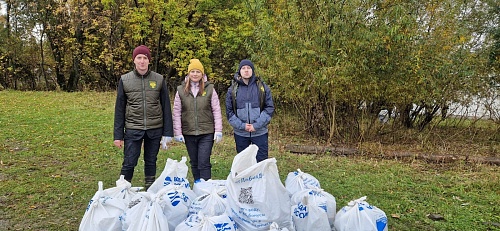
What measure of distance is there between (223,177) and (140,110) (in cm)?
191

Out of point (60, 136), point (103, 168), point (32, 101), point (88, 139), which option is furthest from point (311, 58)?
point (32, 101)

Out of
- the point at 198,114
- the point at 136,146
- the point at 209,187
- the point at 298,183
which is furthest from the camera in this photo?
the point at 198,114

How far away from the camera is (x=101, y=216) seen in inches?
112

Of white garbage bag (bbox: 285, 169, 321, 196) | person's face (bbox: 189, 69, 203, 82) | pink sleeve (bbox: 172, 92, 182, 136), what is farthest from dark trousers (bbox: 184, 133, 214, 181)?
white garbage bag (bbox: 285, 169, 321, 196)

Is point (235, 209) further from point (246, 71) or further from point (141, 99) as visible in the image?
point (246, 71)

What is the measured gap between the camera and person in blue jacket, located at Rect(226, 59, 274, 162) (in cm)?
436

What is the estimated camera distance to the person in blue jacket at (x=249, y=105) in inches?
172

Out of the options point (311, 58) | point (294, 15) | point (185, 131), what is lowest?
point (185, 131)

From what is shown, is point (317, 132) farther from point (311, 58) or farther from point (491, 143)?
point (491, 143)

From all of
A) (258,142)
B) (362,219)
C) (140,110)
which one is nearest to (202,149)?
(258,142)

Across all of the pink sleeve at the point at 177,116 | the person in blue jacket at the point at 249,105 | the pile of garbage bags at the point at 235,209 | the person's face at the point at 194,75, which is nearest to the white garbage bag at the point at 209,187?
the pile of garbage bags at the point at 235,209

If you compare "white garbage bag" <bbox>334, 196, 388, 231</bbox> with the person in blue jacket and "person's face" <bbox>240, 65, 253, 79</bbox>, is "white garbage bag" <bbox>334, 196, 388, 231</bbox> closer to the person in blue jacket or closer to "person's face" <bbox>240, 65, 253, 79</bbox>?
the person in blue jacket

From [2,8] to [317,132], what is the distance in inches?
730

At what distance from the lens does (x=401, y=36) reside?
731 cm
